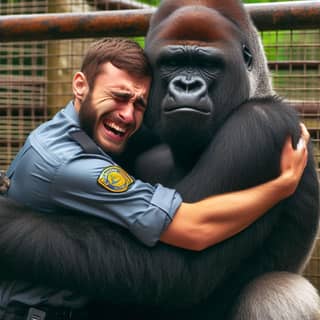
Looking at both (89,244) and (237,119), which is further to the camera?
(237,119)

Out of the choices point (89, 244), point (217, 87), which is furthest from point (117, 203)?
point (217, 87)

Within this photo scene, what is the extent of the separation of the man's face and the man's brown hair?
0.07 ft

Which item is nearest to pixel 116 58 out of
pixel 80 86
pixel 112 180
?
pixel 80 86

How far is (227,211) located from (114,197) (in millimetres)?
388

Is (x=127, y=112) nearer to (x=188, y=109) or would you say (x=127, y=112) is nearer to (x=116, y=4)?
(x=188, y=109)

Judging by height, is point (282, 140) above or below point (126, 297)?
above

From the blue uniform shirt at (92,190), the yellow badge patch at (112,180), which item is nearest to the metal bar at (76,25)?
the blue uniform shirt at (92,190)

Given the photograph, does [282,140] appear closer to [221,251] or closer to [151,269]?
[221,251]

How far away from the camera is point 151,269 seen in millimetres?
2848

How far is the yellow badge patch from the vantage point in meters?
2.76

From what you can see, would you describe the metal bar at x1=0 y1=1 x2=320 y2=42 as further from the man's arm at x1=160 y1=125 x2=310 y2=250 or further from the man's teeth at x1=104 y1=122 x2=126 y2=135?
the man's teeth at x1=104 y1=122 x2=126 y2=135

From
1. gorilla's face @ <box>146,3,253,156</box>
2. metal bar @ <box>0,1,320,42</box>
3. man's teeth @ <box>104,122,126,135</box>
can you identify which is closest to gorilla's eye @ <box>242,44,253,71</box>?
gorilla's face @ <box>146,3,253,156</box>

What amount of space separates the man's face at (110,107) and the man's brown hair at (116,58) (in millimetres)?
20

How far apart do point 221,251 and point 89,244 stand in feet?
1.49
